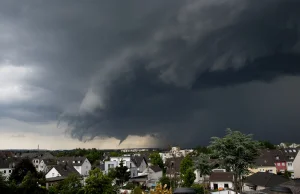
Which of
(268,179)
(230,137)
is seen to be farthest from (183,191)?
(268,179)

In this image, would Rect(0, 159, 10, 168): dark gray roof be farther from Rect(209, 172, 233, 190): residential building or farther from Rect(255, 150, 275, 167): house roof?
Rect(255, 150, 275, 167): house roof

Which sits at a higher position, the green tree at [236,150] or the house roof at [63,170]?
the green tree at [236,150]

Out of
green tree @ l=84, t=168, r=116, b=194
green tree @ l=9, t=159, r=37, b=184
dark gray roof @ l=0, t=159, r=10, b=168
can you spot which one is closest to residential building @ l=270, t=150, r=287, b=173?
green tree @ l=84, t=168, r=116, b=194

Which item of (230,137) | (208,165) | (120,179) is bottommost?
(120,179)

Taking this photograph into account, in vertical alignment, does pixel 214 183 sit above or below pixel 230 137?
below

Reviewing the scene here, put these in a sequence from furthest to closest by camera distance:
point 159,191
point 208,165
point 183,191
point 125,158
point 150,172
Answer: point 125,158 < point 150,172 < point 208,165 < point 159,191 < point 183,191

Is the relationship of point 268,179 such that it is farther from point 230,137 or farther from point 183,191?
point 183,191

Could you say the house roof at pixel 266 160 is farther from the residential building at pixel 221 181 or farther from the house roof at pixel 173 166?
the residential building at pixel 221 181

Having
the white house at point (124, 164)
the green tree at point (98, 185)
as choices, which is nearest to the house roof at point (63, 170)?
the white house at point (124, 164)
